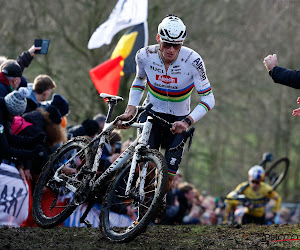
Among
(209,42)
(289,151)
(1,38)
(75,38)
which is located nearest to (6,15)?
(1,38)

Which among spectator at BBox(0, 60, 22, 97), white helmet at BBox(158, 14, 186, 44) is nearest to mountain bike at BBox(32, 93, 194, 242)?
white helmet at BBox(158, 14, 186, 44)

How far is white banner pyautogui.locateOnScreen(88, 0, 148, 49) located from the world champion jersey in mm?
4994

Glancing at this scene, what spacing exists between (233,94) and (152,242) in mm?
16496


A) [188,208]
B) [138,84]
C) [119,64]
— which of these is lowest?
[188,208]

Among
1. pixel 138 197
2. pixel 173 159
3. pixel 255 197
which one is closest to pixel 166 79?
pixel 173 159

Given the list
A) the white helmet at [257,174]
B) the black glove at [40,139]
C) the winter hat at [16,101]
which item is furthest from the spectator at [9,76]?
the white helmet at [257,174]

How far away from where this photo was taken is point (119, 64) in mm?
11969

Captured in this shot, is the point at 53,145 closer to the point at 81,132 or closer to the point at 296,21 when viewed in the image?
the point at 81,132

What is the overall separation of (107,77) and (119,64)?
436 millimetres

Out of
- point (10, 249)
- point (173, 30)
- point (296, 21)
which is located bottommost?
point (10, 249)

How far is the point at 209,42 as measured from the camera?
794 inches

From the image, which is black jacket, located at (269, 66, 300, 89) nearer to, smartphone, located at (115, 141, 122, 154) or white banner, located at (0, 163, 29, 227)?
smartphone, located at (115, 141, 122, 154)

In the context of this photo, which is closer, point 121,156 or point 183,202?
point 121,156

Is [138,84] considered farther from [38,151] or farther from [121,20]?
[121,20]
